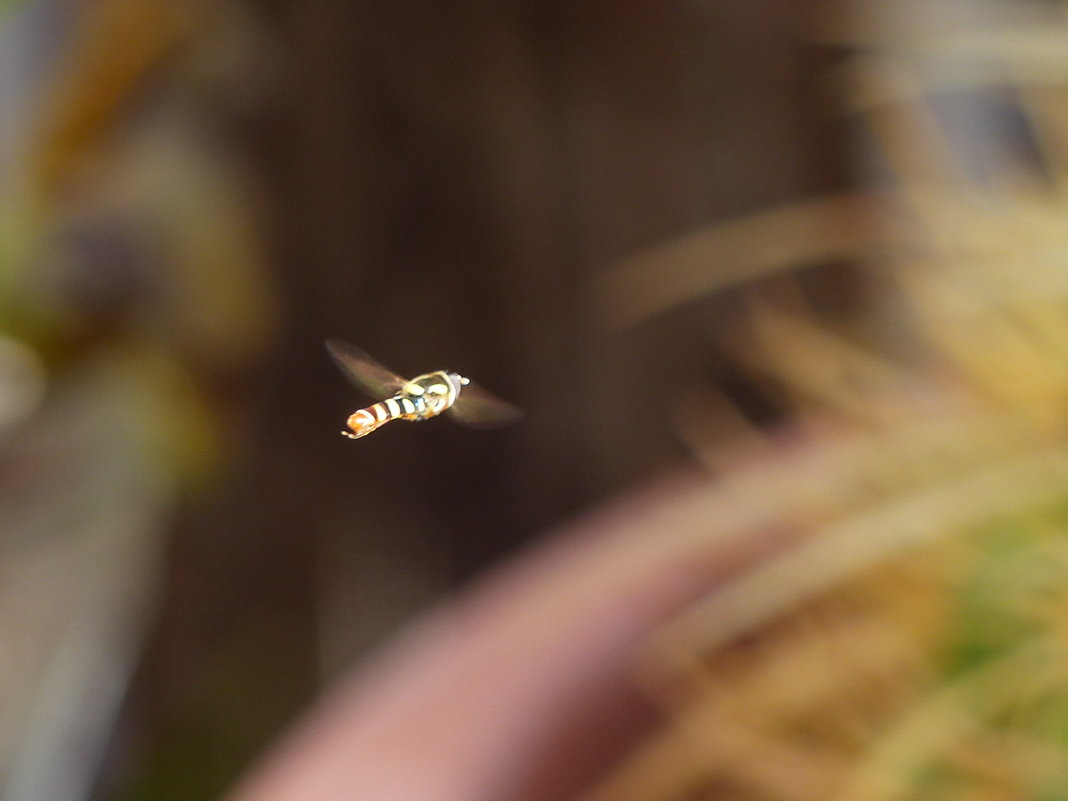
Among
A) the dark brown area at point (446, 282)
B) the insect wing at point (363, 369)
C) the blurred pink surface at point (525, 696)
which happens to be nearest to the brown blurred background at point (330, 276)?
the dark brown area at point (446, 282)

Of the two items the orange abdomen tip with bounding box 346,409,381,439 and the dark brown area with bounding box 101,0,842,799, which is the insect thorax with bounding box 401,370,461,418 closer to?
the orange abdomen tip with bounding box 346,409,381,439

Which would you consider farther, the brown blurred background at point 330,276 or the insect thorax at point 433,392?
the brown blurred background at point 330,276

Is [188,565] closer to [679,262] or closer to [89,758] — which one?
[89,758]

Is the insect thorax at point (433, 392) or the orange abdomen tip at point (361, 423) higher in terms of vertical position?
the insect thorax at point (433, 392)

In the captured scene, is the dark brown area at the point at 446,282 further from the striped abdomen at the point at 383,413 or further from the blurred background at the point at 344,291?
the striped abdomen at the point at 383,413

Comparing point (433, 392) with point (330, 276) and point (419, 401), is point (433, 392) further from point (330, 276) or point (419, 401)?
point (330, 276)

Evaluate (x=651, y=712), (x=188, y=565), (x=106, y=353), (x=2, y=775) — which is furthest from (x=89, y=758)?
(x=651, y=712)

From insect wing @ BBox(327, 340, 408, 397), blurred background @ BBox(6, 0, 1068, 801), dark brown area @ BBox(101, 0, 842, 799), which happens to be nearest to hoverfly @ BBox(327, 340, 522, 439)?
insect wing @ BBox(327, 340, 408, 397)

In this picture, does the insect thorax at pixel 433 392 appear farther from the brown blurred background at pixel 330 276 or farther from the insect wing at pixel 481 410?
the brown blurred background at pixel 330 276

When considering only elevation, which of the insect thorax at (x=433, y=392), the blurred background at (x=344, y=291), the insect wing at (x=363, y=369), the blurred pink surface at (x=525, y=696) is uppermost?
the blurred background at (x=344, y=291)
